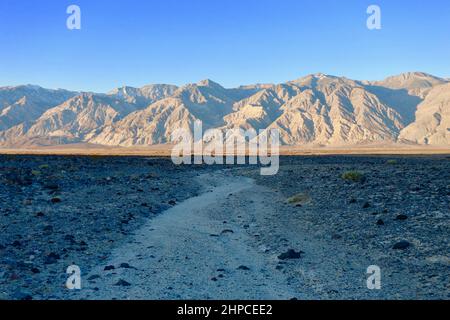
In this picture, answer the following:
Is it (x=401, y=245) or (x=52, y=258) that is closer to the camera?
(x=52, y=258)

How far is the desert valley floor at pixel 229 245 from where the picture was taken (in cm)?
962

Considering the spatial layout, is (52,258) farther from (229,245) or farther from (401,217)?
(401,217)

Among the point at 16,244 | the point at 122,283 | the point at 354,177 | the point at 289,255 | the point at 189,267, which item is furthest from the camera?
the point at 354,177

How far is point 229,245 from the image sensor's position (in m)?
14.3

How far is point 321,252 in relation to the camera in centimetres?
1309

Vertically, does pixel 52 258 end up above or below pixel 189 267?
above

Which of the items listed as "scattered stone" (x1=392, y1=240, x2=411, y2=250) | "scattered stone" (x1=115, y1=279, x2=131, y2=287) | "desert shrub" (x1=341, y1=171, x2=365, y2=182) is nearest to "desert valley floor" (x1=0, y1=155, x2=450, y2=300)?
"scattered stone" (x1=392, y1=240, x2=411, y2=250)

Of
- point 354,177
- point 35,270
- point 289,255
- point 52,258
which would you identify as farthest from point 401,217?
point 354,177

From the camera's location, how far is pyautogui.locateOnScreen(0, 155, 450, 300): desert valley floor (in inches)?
379

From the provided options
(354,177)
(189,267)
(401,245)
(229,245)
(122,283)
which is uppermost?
(354,177)

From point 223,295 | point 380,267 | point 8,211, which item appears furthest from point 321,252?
point 8,211

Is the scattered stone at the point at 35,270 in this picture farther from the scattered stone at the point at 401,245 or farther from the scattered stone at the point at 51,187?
the scattered stone at the point at 51,187

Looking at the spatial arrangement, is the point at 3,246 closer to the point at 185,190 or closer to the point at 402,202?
the point at 402,202

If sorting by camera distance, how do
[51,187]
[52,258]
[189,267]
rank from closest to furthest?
[189,267] < [52,258] < [51,187]
